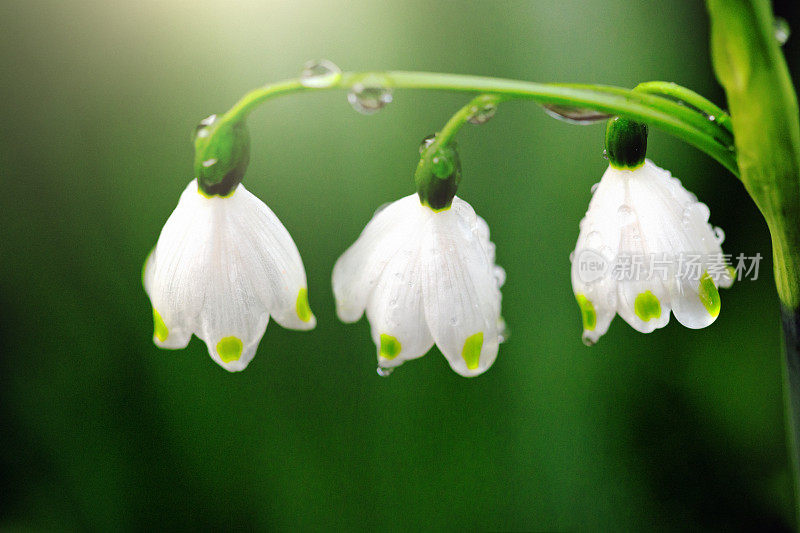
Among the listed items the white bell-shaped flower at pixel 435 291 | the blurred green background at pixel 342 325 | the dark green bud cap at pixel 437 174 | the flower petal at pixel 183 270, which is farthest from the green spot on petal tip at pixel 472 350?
the blurred green background at pixel 342 325

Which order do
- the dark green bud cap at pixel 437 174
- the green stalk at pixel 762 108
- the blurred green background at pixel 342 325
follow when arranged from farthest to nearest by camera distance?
the blurred green background at pixel 342 325 → the dark green bud cap at pixel 437 174 → the green stalk at pixel 762 108

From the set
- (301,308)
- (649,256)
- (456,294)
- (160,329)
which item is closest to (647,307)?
(649,256)

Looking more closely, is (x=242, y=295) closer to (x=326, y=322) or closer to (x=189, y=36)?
(x=326, y=322)

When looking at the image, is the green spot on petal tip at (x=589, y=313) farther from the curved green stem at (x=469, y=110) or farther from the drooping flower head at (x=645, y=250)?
the curved green stem at (x=469, y=110)

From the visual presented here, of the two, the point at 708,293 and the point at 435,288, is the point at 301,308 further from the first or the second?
the point at 708,293

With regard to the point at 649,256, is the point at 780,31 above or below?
above

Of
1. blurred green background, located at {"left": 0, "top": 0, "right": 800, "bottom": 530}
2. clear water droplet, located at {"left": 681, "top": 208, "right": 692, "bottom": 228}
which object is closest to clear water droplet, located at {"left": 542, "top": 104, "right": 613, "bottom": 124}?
clear water droplet, located at {"left": 681, "top": 208, "right": 692, "bottom": 228}

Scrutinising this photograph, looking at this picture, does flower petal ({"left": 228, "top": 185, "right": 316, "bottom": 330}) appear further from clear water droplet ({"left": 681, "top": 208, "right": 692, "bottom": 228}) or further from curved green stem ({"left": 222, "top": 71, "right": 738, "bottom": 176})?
clear water droplet ({"left": 681, "top": 208, "right": 692, "bottom": 228})
